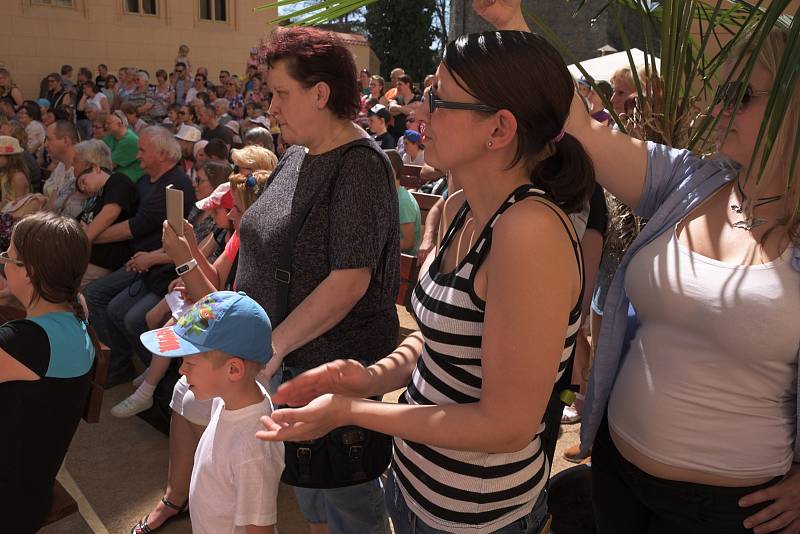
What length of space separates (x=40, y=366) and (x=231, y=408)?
0.77 m

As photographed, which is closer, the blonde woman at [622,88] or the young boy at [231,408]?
the young boy at [231,408]

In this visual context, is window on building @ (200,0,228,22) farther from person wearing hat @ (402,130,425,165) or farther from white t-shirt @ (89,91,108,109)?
person wearing hat @ (402,130,425,165)

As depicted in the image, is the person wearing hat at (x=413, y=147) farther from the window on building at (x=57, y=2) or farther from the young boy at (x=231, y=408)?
the window on building at (x=57, y=2)

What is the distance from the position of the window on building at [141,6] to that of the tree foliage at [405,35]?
1397 centimetres

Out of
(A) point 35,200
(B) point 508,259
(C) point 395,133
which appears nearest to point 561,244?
(B) point 508,259

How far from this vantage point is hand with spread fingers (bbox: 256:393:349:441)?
1.27 meters

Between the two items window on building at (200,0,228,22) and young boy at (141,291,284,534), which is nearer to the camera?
young boy at (141,291,284,534)

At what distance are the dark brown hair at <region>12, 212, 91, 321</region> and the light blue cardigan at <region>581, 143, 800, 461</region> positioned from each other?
1855mm

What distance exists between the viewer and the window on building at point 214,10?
2169cm

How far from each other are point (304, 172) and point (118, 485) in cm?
214

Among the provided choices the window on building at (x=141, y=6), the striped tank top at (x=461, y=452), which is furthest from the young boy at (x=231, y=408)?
the window on building at (x=141, y=6)

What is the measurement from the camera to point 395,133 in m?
11.2

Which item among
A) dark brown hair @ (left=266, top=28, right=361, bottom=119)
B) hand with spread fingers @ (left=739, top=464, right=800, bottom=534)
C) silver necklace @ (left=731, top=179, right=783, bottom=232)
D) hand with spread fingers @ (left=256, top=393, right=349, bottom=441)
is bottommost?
hand with spread fingers @ (left=739, top=464, right=800, bottom=534)

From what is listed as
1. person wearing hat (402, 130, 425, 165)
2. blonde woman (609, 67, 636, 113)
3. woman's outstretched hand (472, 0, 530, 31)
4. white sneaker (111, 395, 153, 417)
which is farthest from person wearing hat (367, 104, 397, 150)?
woman's outstretched hand (472, 0, 530, 31)
